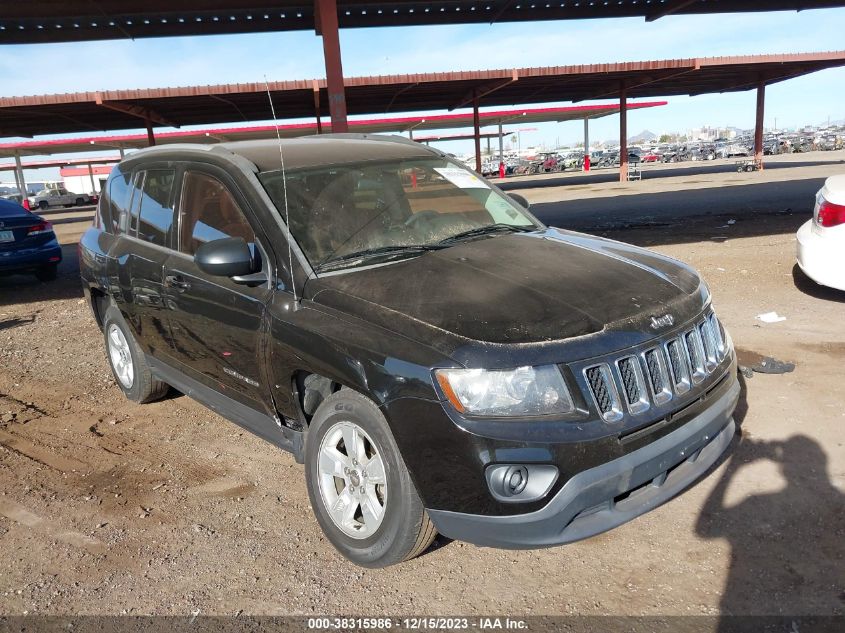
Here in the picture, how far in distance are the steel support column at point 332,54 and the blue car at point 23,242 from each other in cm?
569

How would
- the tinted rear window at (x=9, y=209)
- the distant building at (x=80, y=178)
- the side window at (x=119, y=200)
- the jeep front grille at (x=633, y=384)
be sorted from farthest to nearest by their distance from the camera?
1. the distant building at (x=80, y=178)
2. the tinted rear window at (x=9, y=209)
3. the side window at (x=119, y=200)
4. the jeep front grille at (x=633, y=384)

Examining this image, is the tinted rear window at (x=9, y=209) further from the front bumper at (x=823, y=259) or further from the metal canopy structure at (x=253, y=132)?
the metal canopy structure at (x=253, y=132)

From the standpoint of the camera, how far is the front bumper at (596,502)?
2492mm

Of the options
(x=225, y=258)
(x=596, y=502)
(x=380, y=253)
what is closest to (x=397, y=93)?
(x=380, y=253)

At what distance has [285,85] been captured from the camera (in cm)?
2425

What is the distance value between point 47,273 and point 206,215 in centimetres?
930

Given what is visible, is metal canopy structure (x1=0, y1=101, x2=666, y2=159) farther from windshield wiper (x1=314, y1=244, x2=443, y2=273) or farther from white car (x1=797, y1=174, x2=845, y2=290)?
windshield wiper (x1=314, y1=244, x2=443, y2=273)

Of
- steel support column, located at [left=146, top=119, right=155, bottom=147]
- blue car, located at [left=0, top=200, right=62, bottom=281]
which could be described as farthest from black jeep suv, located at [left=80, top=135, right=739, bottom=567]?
steel support column, located at [left=146, top=119, right=155, bottom=147]

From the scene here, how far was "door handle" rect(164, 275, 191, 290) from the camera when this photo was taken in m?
3.92

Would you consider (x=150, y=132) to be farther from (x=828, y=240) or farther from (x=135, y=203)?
(x=828, y=240)

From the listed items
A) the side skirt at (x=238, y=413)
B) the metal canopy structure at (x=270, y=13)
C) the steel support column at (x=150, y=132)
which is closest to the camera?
the side skirt at (x=238, y=413)

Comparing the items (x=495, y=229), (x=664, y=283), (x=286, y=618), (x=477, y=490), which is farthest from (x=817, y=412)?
(x=286, y=618)

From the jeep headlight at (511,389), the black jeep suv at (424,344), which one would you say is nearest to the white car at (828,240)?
the black jeep suv at (424,344)

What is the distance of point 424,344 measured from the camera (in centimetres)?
261
